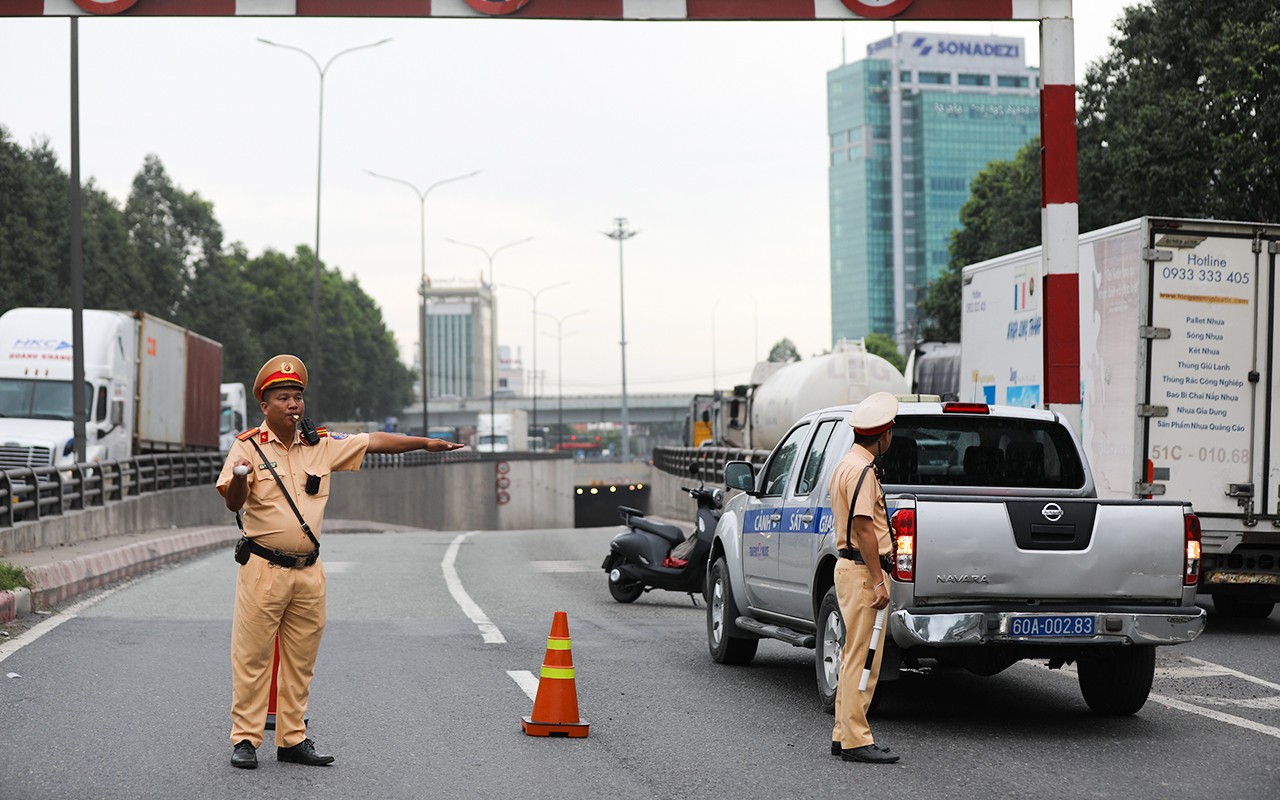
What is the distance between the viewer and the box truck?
30094 millimetres

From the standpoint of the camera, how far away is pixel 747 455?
101 ft

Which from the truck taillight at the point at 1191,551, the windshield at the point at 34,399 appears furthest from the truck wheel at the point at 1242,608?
the windshield at the point at 34,399

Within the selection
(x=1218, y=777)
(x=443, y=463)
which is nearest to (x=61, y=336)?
(x=1218, y=777)

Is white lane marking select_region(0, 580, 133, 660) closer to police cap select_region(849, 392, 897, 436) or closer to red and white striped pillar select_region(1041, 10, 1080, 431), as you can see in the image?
police cap select_region(849, 392, 897, 436)

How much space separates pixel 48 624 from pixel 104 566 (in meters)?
5.36

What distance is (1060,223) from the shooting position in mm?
14633

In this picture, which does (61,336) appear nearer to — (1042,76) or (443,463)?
(1042,76)

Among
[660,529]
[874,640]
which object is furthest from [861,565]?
[660,529]

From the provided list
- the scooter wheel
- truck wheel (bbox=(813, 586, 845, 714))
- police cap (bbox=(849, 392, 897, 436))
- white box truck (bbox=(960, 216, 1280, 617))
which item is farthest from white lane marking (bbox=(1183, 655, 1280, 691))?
the scooter wheel

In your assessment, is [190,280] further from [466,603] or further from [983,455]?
[983,455]

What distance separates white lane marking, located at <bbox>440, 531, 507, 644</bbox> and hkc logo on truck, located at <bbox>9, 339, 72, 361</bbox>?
971 cm

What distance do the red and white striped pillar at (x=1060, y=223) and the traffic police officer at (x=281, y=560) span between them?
8.42 meters

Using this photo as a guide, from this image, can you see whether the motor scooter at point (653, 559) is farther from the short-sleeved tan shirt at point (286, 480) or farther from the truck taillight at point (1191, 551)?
the short-sleeved tan shirt at point (286, 480)

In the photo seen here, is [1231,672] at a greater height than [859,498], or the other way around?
[859,498]
